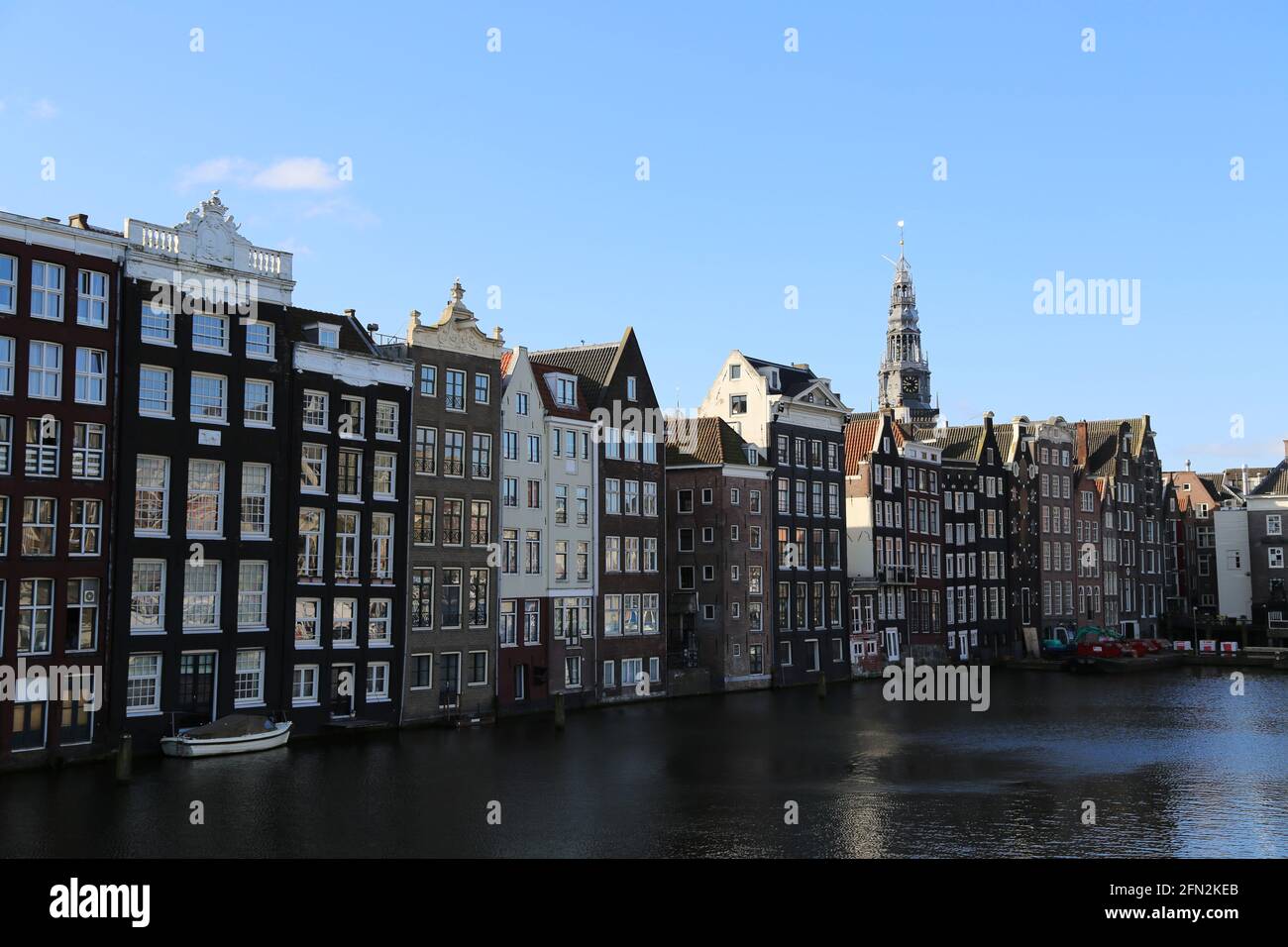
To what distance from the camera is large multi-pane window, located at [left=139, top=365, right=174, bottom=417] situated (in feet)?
181

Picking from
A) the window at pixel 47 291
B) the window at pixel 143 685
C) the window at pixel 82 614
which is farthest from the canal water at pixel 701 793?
the window at pixel 47 291

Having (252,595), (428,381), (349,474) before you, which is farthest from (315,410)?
(252,595)

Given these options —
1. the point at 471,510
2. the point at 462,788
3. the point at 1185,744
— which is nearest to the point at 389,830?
the point at 462,788

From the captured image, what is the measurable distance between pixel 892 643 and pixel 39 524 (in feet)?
237

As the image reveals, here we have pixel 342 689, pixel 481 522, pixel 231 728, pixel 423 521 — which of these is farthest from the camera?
pixel 481 522

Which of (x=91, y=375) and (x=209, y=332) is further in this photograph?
(x=209, y=332)

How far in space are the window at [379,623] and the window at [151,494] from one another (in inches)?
473

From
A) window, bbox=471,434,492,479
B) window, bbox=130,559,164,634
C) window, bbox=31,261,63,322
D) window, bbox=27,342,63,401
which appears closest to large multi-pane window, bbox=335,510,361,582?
window, bbox=471,434,492,479

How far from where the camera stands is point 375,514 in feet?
214

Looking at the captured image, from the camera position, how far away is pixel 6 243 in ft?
169

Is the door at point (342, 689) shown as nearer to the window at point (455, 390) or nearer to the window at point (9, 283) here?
A: the window at point (455, 390)

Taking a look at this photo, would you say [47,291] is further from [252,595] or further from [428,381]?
[428,381]

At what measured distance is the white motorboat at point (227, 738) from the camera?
174 ft
